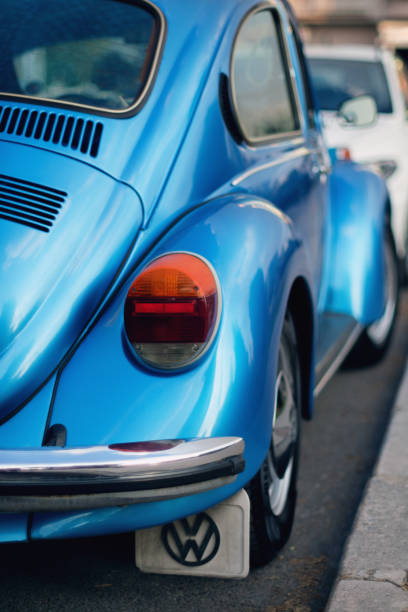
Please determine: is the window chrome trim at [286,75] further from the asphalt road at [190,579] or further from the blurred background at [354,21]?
the blurred background at [354,21]


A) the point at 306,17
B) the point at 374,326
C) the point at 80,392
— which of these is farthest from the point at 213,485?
the point at 306,17

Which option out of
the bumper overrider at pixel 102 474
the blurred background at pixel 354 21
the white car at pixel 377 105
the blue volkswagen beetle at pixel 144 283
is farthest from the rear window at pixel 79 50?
the blurred background at pixel 354 21

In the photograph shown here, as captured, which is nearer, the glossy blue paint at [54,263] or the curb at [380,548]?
the glossy blue paint at [54,263]

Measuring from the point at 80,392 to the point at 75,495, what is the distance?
313mm

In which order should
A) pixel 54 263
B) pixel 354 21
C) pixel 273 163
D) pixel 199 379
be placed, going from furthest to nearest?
pixel 354 21, pixel 273 163, pixel 54 263, pixel 199 379

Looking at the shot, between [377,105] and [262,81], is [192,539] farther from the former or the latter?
[377,105]

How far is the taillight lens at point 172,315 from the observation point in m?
2.15

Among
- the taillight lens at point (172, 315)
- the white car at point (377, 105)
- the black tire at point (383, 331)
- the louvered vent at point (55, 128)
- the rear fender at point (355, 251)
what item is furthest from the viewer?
the white car at point (377, 105)

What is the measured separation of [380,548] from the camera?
260 cm

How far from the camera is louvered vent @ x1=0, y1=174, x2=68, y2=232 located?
7.49ft

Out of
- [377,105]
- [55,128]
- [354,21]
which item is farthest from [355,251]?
[354,21]

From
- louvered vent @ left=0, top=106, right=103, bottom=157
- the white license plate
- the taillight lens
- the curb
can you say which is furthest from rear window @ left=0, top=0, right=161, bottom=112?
the curb

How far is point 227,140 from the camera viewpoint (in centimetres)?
276

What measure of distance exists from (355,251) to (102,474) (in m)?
2.44
